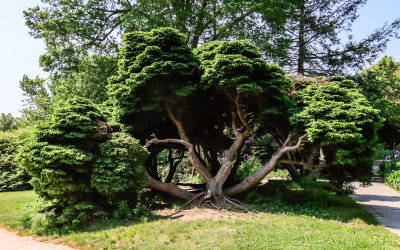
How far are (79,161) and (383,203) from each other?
10589 millimetres

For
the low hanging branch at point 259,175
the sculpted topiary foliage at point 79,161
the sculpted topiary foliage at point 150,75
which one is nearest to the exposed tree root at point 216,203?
the low hanging branch at point 259,175

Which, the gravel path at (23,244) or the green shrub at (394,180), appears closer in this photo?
the gravel path at (23,244)

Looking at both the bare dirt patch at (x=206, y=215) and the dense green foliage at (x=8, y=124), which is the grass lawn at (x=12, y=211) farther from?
the dense green foliage at (x=8, y=124)

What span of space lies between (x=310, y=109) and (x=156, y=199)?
5.98 metres

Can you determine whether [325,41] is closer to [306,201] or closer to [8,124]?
[306,201]

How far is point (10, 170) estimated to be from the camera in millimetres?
14555

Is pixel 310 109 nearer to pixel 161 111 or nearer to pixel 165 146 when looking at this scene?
pixel 161 111

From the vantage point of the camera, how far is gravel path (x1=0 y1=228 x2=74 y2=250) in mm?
5473

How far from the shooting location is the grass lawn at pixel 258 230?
200 inches

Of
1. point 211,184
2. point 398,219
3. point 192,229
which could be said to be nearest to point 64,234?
point 192,229

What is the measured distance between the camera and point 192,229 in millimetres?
6117

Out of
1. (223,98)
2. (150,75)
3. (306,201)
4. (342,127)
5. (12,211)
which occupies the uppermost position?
(150,75)

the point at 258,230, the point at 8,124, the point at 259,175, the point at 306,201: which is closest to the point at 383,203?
the point at 306,201

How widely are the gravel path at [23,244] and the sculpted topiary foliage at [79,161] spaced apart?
3.23ft
